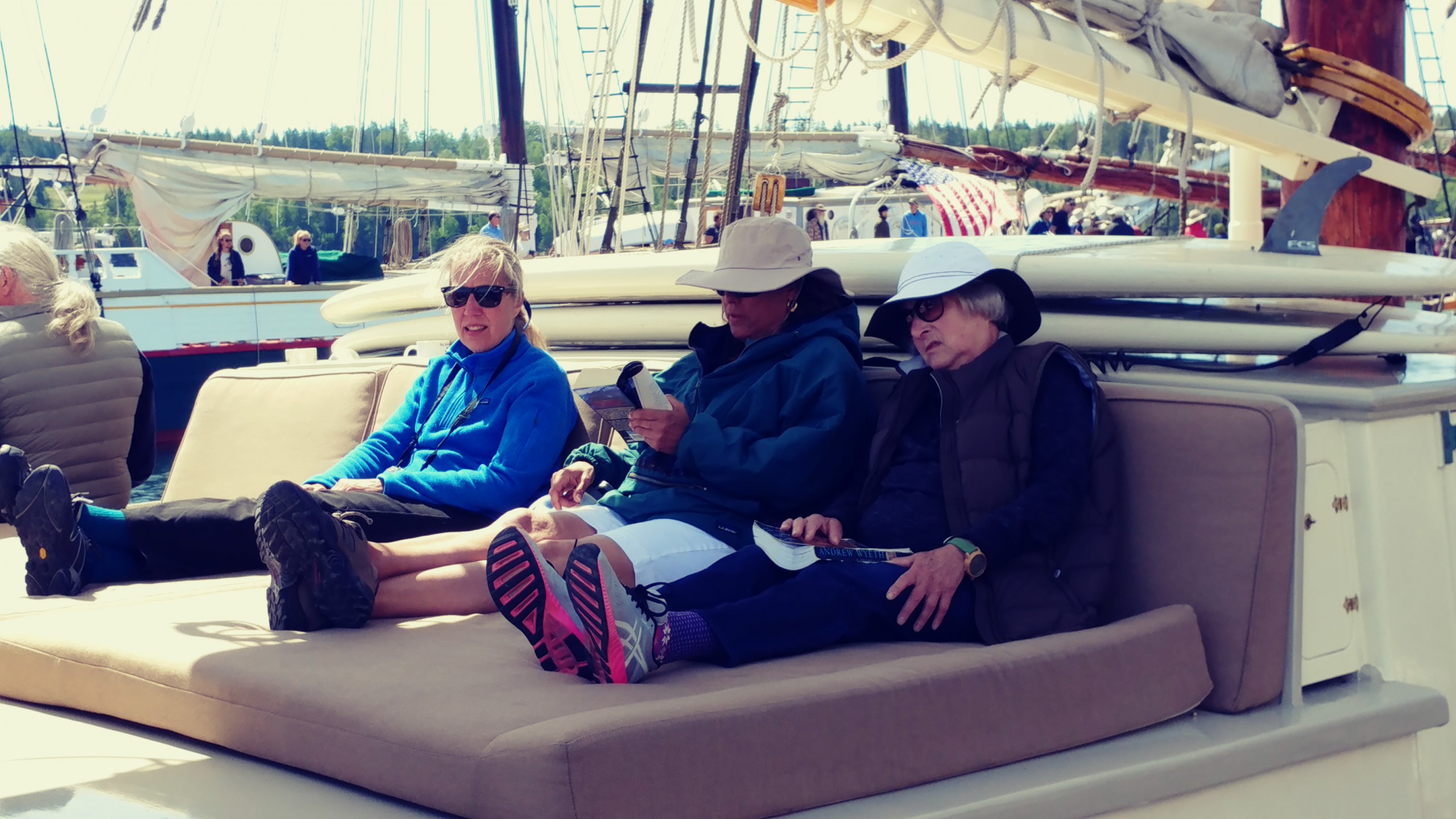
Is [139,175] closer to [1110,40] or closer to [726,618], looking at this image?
[1110,40]

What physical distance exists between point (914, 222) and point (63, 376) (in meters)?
16.3

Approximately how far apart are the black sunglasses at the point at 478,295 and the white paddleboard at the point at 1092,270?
0.29m

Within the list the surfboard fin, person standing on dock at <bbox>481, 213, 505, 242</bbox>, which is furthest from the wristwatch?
person standing on dock at <bbox>481, 213, 505, 242</bbox>

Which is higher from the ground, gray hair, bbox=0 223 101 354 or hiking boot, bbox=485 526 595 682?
gray hair, bbox=0 223 101 354

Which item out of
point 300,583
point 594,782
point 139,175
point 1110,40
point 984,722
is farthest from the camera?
point 139,175

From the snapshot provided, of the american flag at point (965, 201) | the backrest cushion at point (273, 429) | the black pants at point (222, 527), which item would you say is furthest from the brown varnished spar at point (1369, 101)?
the american flag at point (965, 201)

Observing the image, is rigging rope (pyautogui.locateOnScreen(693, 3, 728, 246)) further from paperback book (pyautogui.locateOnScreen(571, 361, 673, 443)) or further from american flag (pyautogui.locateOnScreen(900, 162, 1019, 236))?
american flag (pyautogui.locateOnScreen(900, 162, 1019, 236))

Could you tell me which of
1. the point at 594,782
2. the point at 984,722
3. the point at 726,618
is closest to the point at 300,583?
the point at 726,618

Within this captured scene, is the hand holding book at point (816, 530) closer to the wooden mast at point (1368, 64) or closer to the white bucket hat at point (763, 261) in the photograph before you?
the white bucket hat at point (763, 261)

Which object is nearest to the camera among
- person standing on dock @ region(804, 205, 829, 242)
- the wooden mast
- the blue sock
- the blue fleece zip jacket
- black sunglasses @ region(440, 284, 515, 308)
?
the blue sock

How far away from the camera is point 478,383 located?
387 centimetres

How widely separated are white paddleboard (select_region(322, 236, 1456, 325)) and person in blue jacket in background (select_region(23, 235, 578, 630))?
13.5 inches

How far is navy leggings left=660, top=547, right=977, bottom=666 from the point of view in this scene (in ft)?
8.52

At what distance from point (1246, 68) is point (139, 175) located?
17.7 meters
